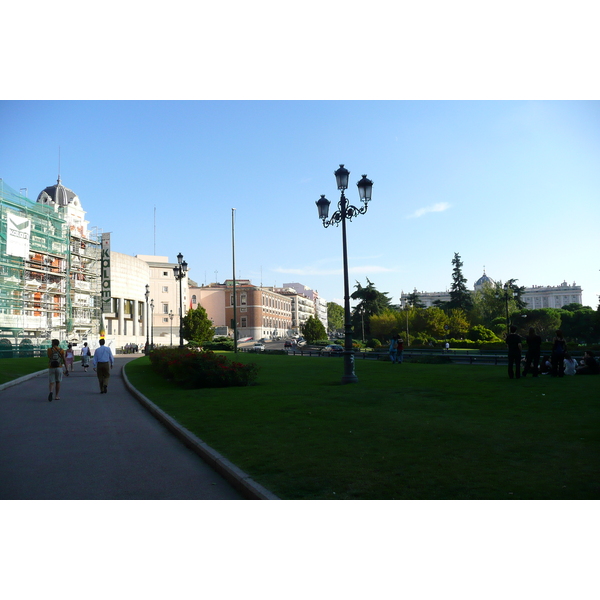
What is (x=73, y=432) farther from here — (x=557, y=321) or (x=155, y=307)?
(x=155, y=307)

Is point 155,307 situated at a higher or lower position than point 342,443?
higher

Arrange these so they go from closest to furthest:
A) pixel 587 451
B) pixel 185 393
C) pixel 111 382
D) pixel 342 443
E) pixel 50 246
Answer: pixel 587 451 < pixel 342 443 < pixel 185 393 < pixel 111 382 < pixel 50 246

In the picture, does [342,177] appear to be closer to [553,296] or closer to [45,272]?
[45,272]

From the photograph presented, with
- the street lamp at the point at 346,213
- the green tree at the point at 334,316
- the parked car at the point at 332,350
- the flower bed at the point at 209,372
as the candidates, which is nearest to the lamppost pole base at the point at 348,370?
the street lamp at the point at 346,213

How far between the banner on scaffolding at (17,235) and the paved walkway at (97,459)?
120 feet

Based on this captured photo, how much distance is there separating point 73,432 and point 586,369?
14514 mm

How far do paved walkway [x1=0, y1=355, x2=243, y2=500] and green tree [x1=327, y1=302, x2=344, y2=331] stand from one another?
540 ft

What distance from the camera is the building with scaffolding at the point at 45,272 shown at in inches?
1729

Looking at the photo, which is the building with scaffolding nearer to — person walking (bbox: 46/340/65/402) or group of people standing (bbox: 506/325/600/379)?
person walking (bbox: 46/340/65/402)

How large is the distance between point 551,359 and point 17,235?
43.9 metres

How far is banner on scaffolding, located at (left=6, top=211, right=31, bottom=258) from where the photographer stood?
43.9 meters

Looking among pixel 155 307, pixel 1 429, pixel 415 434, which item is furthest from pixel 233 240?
pixel 155 307

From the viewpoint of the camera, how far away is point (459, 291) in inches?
3201

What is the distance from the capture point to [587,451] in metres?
6.17
